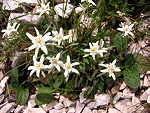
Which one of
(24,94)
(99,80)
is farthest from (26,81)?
(99,80)

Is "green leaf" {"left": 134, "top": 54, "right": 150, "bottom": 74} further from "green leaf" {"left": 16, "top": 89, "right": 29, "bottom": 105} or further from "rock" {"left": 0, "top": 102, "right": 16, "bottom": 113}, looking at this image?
"rock" {"left": 0, "top": 102, "right": 16, "bottom": 113}

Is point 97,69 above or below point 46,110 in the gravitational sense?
above

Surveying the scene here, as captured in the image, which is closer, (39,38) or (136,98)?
(39,38)

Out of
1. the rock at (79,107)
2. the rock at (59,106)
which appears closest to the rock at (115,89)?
the rock at (79,107)

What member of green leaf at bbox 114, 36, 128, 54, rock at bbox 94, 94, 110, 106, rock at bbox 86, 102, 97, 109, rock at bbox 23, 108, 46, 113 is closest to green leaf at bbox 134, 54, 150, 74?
green leaf at bbox 114, 36, 128, 54

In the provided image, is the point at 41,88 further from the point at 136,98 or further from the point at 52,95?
the point at 136,98

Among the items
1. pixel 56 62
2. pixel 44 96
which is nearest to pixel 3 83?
pixel 44 96
